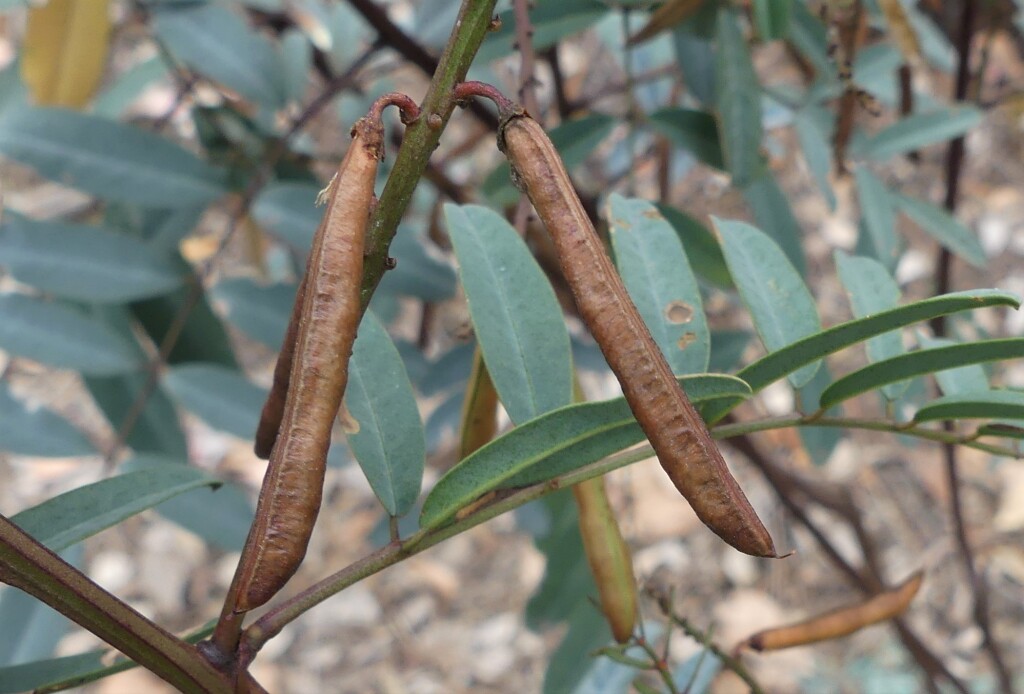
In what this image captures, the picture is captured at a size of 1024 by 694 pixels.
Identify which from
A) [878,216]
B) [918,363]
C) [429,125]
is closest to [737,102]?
[878,216]

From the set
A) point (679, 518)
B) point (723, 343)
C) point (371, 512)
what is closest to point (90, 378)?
point (723, 343)

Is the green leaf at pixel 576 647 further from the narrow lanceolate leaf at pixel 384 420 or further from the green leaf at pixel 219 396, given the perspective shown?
the narrow lanceolate leaf at pixel 384 420

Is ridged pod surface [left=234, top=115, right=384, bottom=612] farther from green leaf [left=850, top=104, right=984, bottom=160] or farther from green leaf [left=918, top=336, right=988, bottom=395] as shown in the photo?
green leaf [left=850, top=104, right=984, bottom=160]

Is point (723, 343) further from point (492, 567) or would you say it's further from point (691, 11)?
point (492, 567)

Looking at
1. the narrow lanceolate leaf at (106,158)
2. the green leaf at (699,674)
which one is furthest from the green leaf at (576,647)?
the narrow lanceolate leaf at (106,158)

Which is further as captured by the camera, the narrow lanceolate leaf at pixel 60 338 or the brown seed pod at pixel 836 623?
the narrow lanceolate leaf at pixel 60 338

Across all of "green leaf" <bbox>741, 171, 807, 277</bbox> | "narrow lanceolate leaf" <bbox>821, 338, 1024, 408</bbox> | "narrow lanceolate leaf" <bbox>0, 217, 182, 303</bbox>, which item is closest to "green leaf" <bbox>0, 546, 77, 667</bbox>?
"narrow lanceolate leaf" <bbox>0, 217, 182, 303</bbox>
